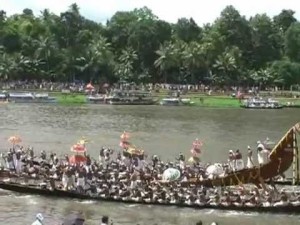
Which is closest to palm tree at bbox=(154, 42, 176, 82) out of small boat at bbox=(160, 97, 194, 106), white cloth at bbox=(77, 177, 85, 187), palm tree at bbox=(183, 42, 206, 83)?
palm tree at bbox=(183, 42, 206, 83)

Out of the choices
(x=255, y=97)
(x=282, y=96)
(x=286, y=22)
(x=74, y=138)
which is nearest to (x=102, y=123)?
(x=74, y=138)

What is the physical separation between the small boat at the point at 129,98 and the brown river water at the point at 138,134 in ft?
16.9

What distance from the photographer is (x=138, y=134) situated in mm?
74750

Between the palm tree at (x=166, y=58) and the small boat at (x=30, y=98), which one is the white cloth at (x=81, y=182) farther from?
the palm tree at (x=166, y=58)

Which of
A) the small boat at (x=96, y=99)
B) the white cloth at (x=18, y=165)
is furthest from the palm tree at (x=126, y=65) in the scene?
the white cloth at (x=18, y=165)

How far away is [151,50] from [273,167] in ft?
320

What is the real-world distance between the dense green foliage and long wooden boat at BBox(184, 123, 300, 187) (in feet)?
293

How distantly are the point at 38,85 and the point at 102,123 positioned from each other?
145 ft

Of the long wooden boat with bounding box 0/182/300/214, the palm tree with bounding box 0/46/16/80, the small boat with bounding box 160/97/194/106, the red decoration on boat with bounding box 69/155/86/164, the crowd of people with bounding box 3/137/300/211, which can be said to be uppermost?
the palm tree with bounding box 0/46/16/80

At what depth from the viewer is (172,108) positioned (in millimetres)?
103938

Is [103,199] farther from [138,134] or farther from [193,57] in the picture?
[193,57]

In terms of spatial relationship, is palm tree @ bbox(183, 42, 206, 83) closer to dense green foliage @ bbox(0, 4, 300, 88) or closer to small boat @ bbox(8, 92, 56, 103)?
dense green foliage @ bbox(0, 4, 300, 88)

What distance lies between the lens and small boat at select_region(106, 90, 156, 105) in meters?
111

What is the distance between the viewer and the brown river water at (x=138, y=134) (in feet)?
130
